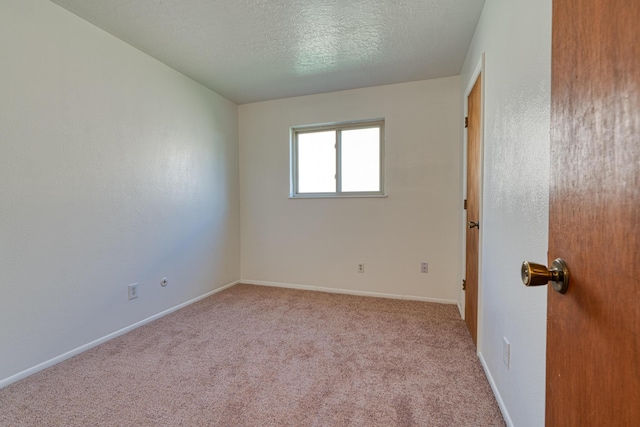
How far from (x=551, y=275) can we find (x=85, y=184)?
8.90ft

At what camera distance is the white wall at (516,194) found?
1021 mm

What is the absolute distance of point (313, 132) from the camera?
141 inches

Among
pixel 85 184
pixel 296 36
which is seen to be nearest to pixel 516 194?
pixel 296 36

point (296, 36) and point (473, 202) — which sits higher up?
point (296, 36)

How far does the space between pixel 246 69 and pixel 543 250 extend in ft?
9.32

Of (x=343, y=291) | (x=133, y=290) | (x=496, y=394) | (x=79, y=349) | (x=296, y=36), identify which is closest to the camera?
(x=496, y=394)

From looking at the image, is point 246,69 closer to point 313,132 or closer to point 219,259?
point 313,132

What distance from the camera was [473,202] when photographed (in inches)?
87.7

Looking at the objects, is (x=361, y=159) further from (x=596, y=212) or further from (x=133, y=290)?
(x=596, y=212)

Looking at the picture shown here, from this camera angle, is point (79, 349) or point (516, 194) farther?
point (79, 349)

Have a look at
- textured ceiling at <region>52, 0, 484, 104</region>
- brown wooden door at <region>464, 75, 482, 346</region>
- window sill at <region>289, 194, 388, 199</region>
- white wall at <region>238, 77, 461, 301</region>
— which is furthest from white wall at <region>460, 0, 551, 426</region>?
window sill at <region>289, 194, 388, 199</region>

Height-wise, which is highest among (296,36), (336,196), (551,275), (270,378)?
(296,36)

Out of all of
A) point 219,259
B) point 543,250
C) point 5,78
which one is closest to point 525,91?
point 543,250

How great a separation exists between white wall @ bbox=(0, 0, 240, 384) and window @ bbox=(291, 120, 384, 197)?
1.28m
